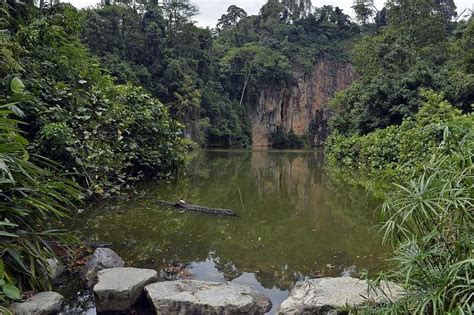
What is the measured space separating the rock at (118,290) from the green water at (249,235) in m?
0.67

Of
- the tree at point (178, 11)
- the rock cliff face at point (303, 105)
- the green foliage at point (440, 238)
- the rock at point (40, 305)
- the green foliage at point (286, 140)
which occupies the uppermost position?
the tree at point (178, 11)

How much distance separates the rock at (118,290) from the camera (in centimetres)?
286

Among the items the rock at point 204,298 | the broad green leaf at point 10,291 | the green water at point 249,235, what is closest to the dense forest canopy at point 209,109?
the broad green leaf at point 10,291

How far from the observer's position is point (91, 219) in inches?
212

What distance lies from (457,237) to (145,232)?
12.2ft

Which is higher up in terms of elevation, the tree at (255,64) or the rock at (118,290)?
the tree at (255,64)

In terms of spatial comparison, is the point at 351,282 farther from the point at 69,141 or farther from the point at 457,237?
the point at 69,141

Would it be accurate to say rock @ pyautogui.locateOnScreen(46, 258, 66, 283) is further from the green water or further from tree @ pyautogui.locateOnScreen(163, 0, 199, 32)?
tree @ pyautogui.locateOnScreen(163, 0, 199, 32)

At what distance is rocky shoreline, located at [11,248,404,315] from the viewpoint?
264cm

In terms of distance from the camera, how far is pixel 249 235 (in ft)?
16.1

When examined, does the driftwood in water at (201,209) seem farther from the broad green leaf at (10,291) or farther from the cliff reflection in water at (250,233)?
the broad green leaf at (10,291)

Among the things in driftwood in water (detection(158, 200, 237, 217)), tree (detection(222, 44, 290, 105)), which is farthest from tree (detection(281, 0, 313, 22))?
driftwood in water (detection(158, 200, 237, 217))

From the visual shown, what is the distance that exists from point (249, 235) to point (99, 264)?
2.00m

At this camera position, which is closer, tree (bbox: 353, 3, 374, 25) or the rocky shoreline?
the rocky shoreline
